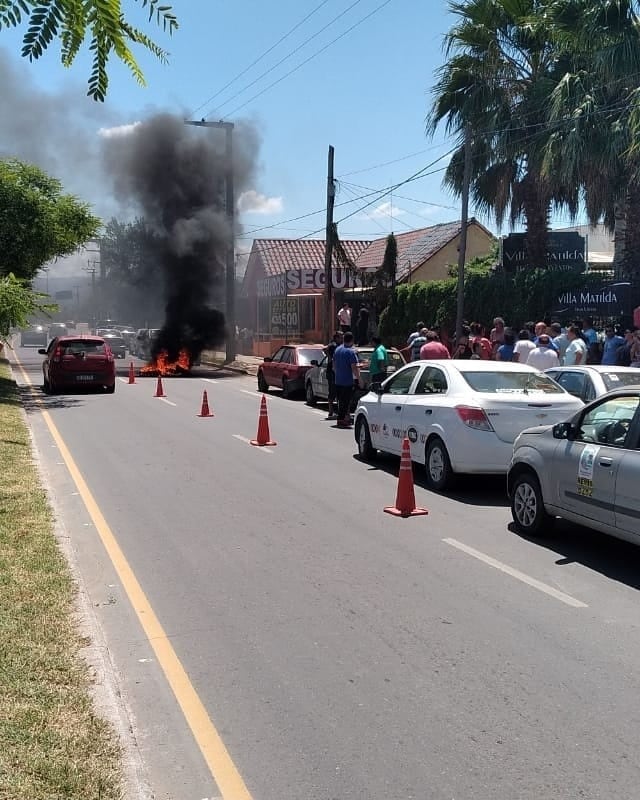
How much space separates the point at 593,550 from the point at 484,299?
19.2 m

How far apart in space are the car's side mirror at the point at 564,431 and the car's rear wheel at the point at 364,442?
16.3ft

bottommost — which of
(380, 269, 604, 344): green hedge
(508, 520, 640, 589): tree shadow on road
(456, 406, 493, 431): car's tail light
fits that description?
(508, 520, 640, 589): tree shadow on road

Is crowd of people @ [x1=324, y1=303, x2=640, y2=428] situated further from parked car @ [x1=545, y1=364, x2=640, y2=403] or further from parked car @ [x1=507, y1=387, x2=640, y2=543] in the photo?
parked car @ [x1=507, y1=387, x2=640, y2=543]

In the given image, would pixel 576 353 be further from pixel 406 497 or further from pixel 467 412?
pixel 406 497

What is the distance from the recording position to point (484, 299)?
2617 centimetres

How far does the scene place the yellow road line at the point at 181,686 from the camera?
376 cm

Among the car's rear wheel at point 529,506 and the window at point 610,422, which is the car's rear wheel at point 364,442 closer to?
the car's rear wheel at point 529,506

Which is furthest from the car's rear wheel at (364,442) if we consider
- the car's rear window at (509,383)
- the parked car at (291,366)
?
the parked car at (291,366)

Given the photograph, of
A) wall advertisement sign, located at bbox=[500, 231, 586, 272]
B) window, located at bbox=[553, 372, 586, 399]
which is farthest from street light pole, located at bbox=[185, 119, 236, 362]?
window, located at bbox=[553, 372, 586, 399]

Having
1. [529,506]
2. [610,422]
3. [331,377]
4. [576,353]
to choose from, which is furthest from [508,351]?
[610,422]

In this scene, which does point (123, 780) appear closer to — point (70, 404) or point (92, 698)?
point (92, 698)

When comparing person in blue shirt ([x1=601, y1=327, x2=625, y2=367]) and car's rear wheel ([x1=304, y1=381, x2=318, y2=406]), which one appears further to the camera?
car's rear wheel ([x1=304, y1=381, x2=318, y2=406])

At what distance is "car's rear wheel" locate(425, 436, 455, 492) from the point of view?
33.2 feet

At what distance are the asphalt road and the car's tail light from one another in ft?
2.69
